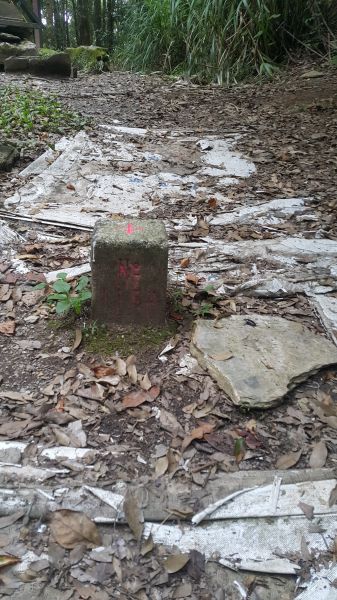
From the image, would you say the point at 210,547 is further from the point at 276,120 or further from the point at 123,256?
the point at 276,120

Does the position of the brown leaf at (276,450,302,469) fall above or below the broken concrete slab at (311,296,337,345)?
below

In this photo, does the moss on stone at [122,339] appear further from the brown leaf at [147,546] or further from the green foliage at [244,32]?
the green foliage at [244,32]

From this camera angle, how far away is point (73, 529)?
1447 mm

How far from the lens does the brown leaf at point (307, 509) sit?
4.93 feet

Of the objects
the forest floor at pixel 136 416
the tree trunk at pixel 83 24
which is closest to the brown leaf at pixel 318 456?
the forest floor at pixel 136 416

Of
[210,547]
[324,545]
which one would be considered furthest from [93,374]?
[324,545]

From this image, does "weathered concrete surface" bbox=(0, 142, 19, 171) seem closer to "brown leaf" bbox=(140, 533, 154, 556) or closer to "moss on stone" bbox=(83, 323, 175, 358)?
"moss on stone" bbox=(83, 323, 175, 358)

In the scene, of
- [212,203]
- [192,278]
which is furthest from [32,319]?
[212,203]

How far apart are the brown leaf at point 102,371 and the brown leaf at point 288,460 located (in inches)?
28.6

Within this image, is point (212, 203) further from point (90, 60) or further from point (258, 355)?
point (90, 60)

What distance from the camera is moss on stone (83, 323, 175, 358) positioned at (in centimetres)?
209

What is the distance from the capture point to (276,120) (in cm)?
545

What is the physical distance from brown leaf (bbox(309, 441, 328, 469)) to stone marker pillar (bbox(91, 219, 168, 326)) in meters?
0.85

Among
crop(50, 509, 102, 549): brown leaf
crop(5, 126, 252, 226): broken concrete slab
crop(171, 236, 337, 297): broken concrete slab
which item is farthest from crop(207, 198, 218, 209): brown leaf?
crop(50, 509, 102, 549): brown leaf
